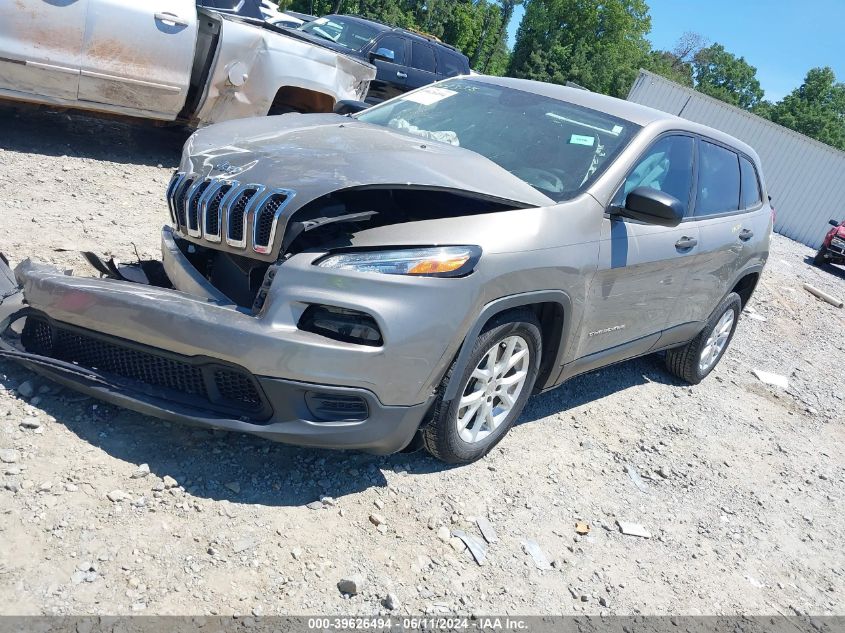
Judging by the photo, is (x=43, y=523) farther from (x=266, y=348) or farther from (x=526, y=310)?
(x=526, y=310)

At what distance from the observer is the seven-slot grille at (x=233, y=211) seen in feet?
9.52

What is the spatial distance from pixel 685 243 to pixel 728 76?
307 feet

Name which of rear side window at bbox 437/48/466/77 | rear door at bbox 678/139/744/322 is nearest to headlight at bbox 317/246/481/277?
rear door at bbox 678/139/744/322

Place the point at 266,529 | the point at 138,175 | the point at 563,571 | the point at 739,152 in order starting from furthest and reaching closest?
the point at 138,175
the point at 739,152
the point at 563,571
the point at 266,529

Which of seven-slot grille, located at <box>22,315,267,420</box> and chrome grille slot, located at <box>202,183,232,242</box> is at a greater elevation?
chrome grille slot, located at <box>202,183,232,242</box>

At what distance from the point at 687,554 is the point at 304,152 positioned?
8.54 ft

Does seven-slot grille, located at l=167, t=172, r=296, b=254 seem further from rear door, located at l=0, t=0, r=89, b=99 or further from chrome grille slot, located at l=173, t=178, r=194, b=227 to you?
rear door, located at l=0, t=0, r=89, b=99

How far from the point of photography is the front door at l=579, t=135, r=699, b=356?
12.6 ft

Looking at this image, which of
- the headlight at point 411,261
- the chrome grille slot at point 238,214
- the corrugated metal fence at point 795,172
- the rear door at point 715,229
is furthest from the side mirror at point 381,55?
the corrugated metal fence at point 795,172

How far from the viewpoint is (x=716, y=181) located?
505cm

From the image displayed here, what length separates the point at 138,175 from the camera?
272 inches

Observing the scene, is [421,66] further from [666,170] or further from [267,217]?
[267,217]

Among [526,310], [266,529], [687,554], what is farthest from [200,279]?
[687,554]

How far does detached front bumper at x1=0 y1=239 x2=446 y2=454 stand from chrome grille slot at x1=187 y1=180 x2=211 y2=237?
0.91 ft
